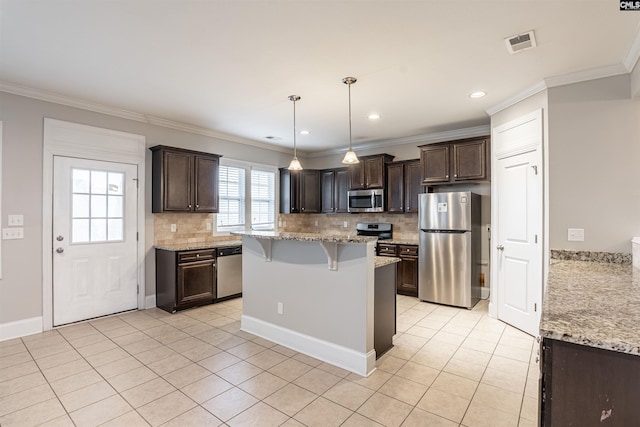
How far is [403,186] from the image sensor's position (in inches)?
217

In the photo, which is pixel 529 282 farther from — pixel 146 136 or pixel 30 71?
pixel 30 71

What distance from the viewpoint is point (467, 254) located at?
14.5 ft

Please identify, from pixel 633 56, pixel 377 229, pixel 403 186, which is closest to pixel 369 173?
pixel 403 186

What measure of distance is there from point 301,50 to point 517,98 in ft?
8.55

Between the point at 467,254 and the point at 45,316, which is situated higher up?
the point at 467,254

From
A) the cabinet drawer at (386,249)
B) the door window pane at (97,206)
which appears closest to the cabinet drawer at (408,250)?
the cabinet drawer at (386,249)

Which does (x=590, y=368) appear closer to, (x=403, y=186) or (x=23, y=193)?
(x=403, y=186)

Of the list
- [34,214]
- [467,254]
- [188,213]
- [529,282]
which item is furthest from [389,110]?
[34,214]

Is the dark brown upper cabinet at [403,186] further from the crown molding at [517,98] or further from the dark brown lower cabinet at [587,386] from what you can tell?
the dark brown lower cabinet at [587,386]

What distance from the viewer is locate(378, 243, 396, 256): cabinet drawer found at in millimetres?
5285

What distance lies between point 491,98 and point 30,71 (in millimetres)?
4881

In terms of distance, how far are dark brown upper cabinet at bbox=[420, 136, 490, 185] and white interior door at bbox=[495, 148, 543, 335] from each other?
0.55 m

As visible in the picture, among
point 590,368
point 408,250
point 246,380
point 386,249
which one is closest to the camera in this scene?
point 590,368

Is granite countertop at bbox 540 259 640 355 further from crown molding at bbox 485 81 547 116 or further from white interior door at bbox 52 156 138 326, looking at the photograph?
white interior door at bbox 52 156 138 326
